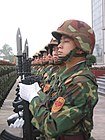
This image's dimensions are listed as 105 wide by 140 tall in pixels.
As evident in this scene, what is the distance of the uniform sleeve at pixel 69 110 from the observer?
6.15 feet

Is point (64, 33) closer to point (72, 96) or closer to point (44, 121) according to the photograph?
point (72, 96)

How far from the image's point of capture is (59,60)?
7.02 feet

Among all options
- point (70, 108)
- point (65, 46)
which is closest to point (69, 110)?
point (70, 108)

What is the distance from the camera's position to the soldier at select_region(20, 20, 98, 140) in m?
1.89

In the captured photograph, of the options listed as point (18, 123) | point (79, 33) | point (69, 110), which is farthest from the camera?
point (18, 123)

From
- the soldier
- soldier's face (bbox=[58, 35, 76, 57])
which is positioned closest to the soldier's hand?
the soldier

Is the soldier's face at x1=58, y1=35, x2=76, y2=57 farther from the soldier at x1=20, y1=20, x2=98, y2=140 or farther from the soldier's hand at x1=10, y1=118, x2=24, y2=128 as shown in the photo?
the soldier's hand at x1=10, y1=118, x2=24, y2=128

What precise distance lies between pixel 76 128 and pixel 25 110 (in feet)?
2.14

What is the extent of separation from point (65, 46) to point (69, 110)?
1.43 ft

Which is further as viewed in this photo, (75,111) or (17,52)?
(17,52)

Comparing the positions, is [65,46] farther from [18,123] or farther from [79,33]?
[18,123]

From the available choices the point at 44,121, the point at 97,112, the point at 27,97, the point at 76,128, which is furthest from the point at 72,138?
the point at 97,112

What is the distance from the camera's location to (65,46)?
6.91 ft

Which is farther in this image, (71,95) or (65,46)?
(65,46)
